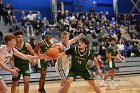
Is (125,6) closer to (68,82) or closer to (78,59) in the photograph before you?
(78,59)

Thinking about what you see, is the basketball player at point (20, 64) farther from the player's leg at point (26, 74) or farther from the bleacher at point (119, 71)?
the bleacher at point (119, 71)

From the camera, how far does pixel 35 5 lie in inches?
983

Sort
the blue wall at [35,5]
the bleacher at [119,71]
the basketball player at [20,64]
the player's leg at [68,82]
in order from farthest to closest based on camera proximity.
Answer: the blue wall at [35,5] < the bleacher at [119,71] < the basketball player at [20,64] < the player's leg at [68,82]

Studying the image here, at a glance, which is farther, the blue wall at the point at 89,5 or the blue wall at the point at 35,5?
the blue wall at the point at 89,5

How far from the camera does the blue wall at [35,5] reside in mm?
24109

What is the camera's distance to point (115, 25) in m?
22.5

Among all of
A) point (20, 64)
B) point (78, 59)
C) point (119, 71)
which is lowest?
point (119, 71)

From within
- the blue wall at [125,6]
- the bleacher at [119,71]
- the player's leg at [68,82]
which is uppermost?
the blue wall at [125,6]

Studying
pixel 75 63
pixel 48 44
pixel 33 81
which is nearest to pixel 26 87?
pixel 75 63

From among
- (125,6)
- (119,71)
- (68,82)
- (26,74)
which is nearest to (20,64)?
(26,74)

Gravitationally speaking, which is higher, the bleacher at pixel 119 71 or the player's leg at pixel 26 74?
the player's leg at pixel 26 74

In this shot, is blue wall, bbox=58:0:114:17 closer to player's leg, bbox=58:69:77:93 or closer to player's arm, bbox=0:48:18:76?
player's leg, bbox=58:69:77:93

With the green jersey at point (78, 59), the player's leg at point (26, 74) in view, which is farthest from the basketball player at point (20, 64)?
the green jersey at point (78, 59)

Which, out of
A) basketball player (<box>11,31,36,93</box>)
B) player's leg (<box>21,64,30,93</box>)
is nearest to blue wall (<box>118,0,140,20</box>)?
basketball player (<box>11,31,36,93</box>)
